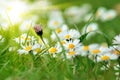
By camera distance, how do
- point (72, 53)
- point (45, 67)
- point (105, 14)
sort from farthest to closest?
point (105, 14) → point (72, 53) → point (45, 67)

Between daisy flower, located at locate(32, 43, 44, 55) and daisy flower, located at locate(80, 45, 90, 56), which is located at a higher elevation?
daisy flower, located at locate(32, 43, 44, 55)

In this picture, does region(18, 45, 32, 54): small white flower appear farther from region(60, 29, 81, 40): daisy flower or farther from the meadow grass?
region(60, 29, 81, 40): daisy flower

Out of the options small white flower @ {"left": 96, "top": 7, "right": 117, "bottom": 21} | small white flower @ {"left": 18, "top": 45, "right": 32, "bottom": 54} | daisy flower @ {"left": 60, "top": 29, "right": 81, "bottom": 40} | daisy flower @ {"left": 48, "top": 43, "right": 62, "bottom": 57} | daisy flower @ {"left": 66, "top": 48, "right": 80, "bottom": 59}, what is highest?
small white flower @ {"left": 96, "top": 7, "right": 117, "bottom": 21}

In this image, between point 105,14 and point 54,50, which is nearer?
point 54,50

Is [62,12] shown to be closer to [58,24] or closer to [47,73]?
[58,24]

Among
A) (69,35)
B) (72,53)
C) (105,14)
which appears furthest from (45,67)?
(105,14)

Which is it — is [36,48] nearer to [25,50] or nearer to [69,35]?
[25,50]

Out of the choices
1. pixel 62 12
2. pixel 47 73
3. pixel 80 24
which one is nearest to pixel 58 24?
pixel 80 24

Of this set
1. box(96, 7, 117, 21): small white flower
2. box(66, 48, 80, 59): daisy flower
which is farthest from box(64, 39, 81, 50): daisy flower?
box(96, 7, 117, 21): small white flower

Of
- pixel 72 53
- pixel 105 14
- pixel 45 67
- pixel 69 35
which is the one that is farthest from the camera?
pixel 105 14

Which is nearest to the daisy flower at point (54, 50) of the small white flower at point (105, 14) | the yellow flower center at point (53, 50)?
the yellow flower center at point (53, 50)

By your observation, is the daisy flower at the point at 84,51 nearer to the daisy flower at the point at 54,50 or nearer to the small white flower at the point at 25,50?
the daisy flower at the point at 54,50

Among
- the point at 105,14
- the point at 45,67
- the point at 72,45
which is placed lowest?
the point at 45,67
